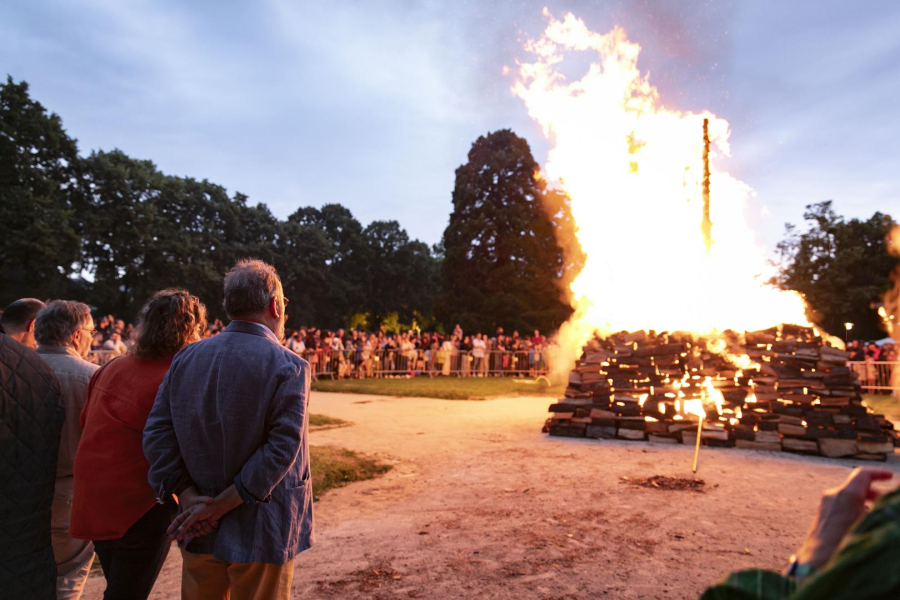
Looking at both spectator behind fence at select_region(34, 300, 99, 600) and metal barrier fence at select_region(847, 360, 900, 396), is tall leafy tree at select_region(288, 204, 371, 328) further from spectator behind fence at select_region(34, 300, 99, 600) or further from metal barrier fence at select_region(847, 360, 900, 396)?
spectator behind fence at select_region(34, 300, 99, 600)

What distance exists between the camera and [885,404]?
14766 millimetres

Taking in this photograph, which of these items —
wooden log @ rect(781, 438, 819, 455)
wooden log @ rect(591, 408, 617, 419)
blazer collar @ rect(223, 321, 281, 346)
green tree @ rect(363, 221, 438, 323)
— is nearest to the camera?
blazer collar @ rect(223, 321, 281, 346)

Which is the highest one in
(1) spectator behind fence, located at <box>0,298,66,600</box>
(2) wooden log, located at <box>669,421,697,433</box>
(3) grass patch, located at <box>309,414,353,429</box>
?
(1) spectator behind fence, located at <box>0,298,66,600</box>

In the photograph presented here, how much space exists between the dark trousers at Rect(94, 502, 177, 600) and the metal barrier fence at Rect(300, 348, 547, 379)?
18696mm

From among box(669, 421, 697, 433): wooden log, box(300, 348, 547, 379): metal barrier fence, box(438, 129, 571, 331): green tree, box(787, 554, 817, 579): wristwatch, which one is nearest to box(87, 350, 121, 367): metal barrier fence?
box(300, 348, 547, 379): metal barrier fence

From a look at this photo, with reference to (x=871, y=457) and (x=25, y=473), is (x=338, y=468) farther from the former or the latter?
(x=871, y=457)

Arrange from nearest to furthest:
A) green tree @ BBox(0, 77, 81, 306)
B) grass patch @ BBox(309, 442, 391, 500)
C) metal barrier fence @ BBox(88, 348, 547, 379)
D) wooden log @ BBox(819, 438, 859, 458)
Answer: grass patch @ BBox(309, 442, 391, 500), wooden log @ BBox(819, 438, 859, 458), metal barrier fence @ BBox(88, 348, 547, 379), green tree @ BBox(0, 77, 81, 306)

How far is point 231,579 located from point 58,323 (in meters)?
1.95

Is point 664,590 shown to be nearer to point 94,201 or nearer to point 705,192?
point 705,192

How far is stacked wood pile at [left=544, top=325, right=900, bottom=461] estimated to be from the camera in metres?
8.88

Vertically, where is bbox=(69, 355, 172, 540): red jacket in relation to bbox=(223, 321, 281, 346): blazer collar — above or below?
below

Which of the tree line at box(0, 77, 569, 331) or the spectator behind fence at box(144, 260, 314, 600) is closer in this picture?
the spectator behind fence at box(144, 260, 314, 600)

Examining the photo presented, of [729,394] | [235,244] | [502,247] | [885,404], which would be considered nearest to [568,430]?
[729,394]

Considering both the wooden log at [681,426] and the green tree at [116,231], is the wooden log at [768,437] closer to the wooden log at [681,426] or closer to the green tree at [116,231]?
the wooden log at [681,426]
